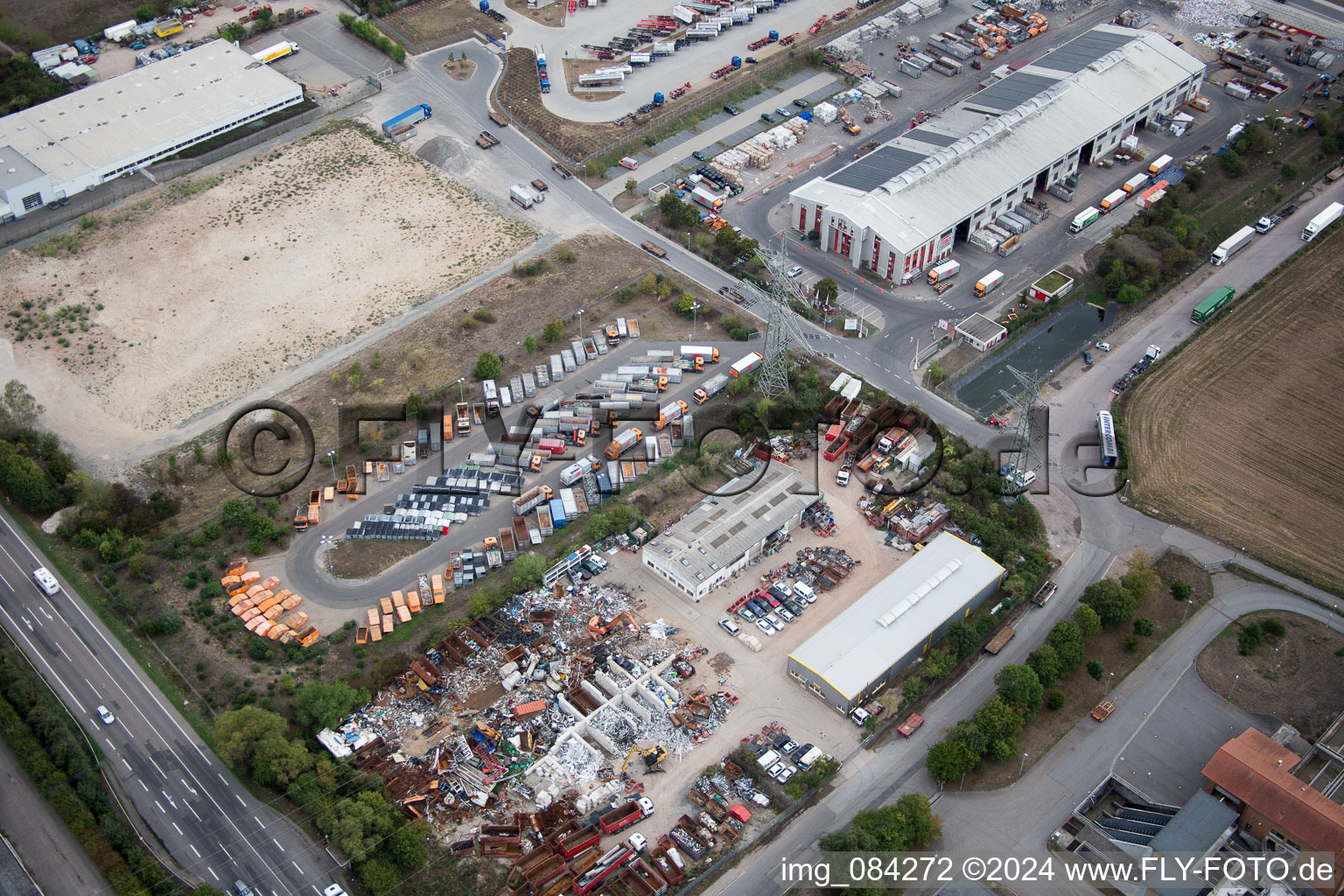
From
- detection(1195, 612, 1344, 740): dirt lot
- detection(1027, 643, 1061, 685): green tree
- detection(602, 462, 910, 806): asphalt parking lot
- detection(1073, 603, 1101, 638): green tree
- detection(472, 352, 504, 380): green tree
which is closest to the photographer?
detection(602, 462, 910, 806): asphalt parking lot

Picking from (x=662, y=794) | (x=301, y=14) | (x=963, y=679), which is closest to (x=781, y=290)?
(x=963, y=679)

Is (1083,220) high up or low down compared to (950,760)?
up

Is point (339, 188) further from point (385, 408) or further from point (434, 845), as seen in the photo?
point (434, 845)

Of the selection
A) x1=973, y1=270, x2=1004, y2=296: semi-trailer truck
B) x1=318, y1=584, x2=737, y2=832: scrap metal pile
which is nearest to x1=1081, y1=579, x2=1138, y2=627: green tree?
x1=318, y1=584, x2=737, y2=832: scrap metal pile

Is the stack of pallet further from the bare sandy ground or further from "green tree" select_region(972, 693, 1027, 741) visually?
"green tree" select_region(972, 693, 1027, 741)

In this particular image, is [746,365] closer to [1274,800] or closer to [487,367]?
[487,367]

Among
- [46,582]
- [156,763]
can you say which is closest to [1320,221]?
[156,763]
